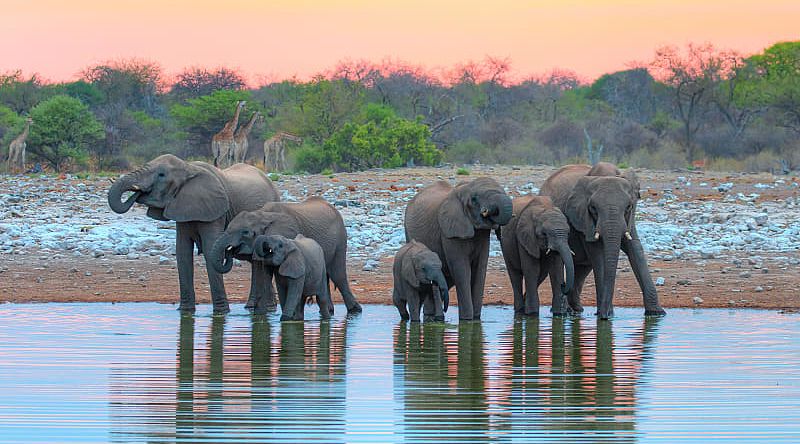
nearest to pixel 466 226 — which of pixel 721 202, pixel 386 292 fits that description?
pixel 386 292

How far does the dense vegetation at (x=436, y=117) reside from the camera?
34.9 m

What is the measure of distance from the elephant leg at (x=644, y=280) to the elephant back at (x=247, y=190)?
4.20 metres

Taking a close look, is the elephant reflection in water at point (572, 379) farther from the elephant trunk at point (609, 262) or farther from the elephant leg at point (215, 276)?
the elephant leg at point (215, 276)

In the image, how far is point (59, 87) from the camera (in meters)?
54.3

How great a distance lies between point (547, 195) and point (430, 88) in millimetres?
40275

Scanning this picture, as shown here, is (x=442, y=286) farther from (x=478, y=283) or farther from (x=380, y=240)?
(x=380, y=240)

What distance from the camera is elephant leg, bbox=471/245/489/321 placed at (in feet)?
45.2

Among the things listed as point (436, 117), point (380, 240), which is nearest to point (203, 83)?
point (436, 117)

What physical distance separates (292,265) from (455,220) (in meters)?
1.64

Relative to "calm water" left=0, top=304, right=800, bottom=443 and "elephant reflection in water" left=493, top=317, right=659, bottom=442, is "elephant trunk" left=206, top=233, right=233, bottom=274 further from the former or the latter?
"elephant reflection in water" left=493, top=317, right=659, bottom=442

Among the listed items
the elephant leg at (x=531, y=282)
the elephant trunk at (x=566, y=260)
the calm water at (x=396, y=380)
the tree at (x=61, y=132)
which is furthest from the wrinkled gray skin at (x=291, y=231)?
the tree at (x=61, y=132)

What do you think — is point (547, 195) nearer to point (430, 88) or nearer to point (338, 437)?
point (338, 437)

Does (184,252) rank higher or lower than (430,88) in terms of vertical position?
lower

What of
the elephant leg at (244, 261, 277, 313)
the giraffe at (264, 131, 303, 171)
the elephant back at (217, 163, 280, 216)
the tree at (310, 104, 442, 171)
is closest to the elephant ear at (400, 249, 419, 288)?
the elephant leg at (244, 261, 277, 313)
